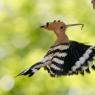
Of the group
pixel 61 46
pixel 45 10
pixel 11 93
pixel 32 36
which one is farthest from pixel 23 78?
pixel 61 46

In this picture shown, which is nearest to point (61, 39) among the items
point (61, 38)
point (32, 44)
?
point (61, 38)

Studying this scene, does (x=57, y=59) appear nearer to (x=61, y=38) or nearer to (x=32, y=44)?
(x=61, y=38)

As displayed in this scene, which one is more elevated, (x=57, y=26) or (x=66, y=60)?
(x=57, y=26)

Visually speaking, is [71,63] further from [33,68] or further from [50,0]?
[50,0]

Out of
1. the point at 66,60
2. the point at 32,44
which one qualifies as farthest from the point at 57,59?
the point at 32,44

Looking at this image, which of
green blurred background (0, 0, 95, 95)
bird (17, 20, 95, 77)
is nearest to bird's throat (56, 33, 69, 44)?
bird (17, 20, 95, 77)

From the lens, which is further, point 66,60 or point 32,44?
point 32,44

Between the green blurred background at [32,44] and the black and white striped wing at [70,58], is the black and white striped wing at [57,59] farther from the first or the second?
the green blurred background at [32,44]

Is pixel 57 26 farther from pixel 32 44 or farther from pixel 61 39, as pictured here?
pixel 32 44

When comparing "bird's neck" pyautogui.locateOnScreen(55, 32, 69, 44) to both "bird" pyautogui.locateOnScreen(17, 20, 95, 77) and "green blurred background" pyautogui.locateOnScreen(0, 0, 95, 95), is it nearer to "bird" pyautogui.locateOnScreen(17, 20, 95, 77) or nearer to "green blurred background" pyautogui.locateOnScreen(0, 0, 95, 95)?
"bird" pyautogui.locateOnScreen(17, 20, 95, 77)

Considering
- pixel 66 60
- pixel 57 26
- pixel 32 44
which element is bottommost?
pixel 66 60
